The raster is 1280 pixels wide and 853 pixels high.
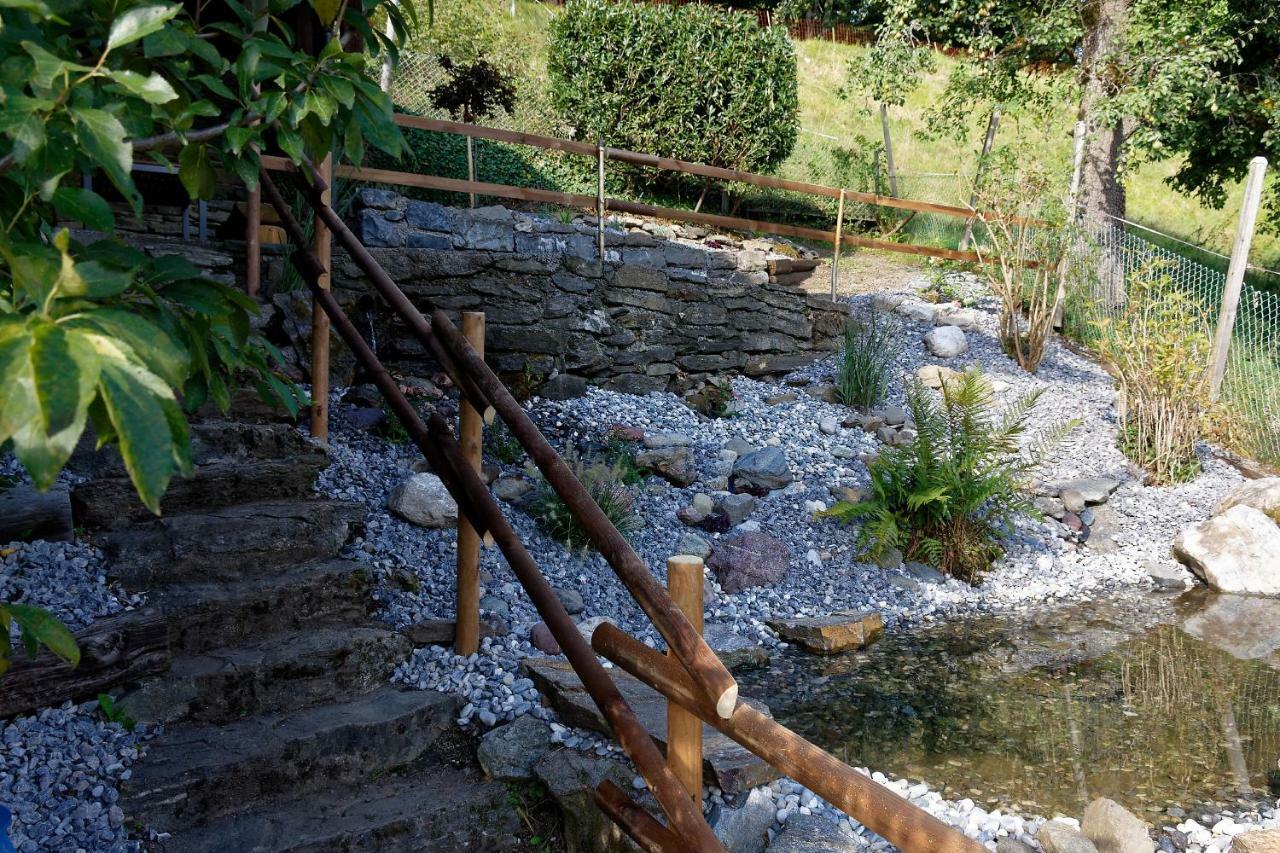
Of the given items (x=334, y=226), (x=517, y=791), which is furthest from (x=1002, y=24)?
(x=517, y=791)

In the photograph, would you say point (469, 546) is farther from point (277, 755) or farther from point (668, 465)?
point (668, 465)

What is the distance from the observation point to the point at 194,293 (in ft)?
4.61

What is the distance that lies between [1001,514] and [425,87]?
703 centimetres

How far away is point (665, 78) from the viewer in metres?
9.92

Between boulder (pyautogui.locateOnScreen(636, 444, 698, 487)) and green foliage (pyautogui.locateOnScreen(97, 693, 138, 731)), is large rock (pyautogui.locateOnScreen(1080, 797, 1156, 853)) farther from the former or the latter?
boulder (pyautogui.locateOnScreen(636, 444, 698, 487))

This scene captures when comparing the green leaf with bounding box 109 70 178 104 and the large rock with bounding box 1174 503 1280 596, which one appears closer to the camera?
the green leaf with bounding box 109 70 178 104

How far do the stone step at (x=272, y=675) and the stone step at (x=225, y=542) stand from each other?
1.09ft

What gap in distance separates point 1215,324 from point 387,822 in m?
8.50

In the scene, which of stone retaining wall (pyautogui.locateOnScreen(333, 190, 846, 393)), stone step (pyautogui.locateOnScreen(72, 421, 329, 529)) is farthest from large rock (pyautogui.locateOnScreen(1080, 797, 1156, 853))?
stone retaining wall (pyautogui.locateOnScreen(333, 190, 846, 393))

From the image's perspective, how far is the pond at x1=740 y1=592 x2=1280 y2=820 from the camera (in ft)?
10.4

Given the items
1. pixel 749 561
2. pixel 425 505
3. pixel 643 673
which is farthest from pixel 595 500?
pixel 643 673

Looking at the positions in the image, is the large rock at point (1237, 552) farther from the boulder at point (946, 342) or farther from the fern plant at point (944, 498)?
the boulder at point (946, 342)

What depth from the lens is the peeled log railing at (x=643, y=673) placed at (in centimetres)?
176

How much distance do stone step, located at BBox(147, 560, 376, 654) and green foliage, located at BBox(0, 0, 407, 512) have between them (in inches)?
48.0
